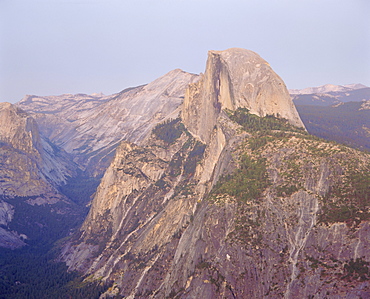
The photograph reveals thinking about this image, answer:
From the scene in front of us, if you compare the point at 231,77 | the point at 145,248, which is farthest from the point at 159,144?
the point at 145,248

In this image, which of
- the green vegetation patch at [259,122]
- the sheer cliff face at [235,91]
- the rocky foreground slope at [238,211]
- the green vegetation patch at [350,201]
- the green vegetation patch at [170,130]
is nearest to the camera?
the rocky foreground slope at [238,211]

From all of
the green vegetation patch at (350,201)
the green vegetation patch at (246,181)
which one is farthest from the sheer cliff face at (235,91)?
the green vegetation patch at (350,201)

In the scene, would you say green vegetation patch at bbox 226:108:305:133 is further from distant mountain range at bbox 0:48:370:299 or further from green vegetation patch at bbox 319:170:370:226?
green vegetation patch at bbox 319:170:370:226

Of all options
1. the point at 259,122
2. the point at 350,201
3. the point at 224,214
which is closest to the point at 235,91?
the point at 259,122

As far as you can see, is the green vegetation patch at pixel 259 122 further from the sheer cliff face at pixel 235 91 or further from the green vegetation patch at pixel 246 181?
the green vegetation patch at pixel 246 181

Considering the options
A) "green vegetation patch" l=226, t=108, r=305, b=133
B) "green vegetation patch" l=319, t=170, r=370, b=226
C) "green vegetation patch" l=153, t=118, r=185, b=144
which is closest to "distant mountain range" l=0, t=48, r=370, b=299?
"green vegetation patch" l=319, t=170, r=370, b=226
